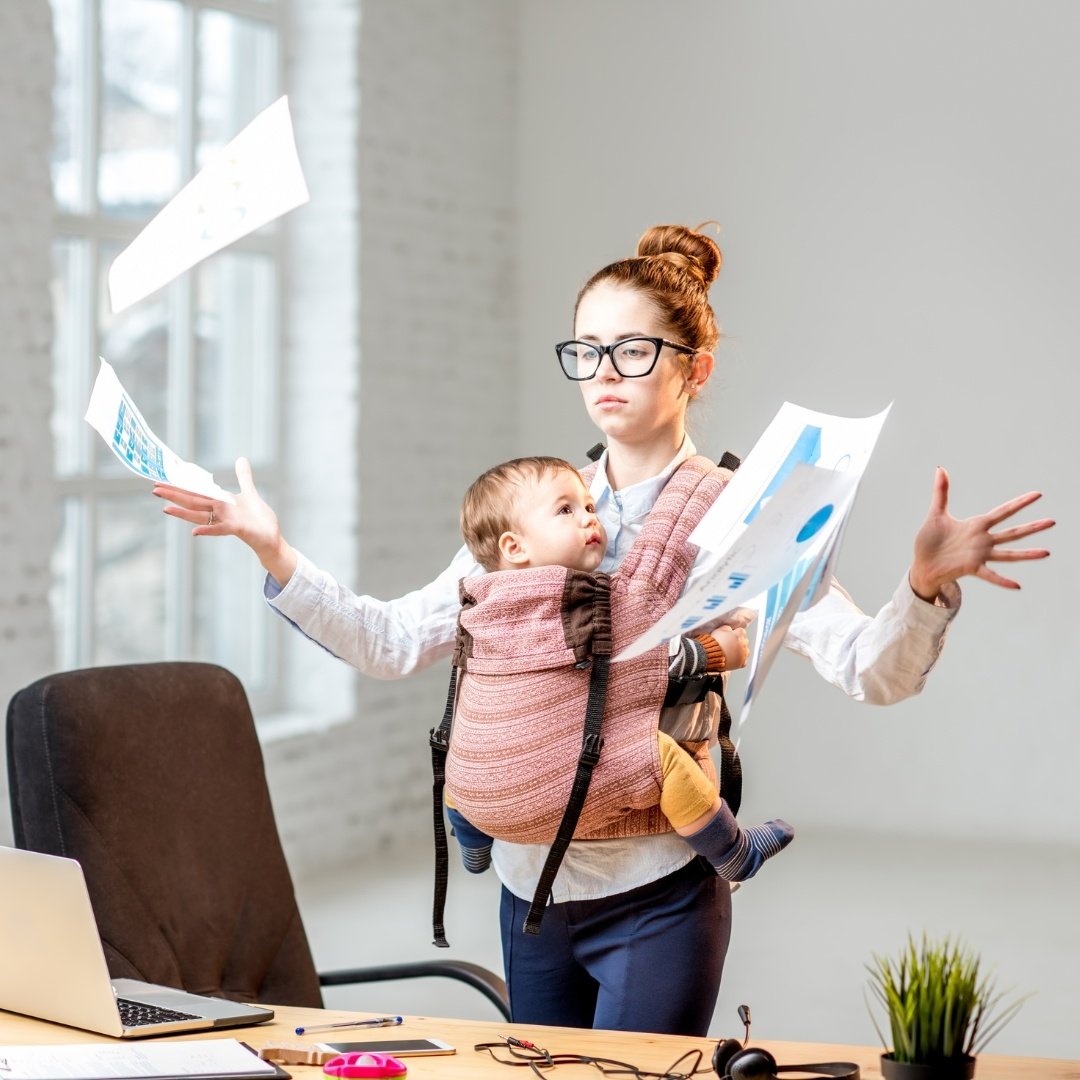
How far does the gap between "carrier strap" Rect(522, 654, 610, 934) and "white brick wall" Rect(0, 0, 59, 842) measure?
2700 millimetres

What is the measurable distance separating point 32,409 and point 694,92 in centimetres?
322

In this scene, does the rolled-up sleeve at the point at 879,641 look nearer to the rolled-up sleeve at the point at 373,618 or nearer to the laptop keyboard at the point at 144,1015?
the rolled-up sleeve at the point at 373,618

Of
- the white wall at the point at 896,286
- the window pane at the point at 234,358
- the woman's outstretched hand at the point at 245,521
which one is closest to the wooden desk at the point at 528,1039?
the woman's outstretched hand at the point at 245,521

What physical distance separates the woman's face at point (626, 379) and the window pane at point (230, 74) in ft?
11.6

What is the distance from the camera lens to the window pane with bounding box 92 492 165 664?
490cm

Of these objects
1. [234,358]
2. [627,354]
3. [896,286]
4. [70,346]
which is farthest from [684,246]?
[896,286]

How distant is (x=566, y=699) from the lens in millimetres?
1838

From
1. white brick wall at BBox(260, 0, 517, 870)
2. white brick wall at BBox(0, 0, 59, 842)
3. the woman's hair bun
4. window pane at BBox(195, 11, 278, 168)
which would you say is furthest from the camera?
Result: white brick wall at BBox(260, 0, 517, 870)

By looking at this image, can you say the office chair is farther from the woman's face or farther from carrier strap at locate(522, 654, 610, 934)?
the woman's face

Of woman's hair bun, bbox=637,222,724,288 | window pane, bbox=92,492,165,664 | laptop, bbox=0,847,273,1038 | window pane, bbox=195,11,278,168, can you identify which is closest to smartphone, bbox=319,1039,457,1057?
laptop, bbox=0,847,273,1038

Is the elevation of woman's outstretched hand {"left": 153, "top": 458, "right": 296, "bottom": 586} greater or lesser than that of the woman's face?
lesser

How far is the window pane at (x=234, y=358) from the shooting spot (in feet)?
17.4

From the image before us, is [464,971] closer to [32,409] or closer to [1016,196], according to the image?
[32,409]

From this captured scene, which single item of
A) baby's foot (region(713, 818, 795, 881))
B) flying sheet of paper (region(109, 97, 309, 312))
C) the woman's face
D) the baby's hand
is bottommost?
baby's foot (region(713, 818, 795, 881))
